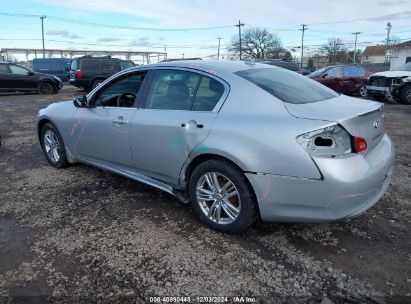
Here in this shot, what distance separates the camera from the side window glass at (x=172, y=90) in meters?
3.59

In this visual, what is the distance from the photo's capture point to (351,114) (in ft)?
9.70

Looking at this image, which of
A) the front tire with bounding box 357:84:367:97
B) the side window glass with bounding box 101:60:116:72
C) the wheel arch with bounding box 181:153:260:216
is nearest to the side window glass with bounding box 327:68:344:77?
the front tire with bounding box 357:84:367:97

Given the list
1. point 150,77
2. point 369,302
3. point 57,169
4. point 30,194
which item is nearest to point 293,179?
point 369,302

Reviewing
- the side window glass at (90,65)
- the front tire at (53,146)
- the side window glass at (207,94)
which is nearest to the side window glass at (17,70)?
the side window glass at (90,65)

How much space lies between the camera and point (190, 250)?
314 centimetres

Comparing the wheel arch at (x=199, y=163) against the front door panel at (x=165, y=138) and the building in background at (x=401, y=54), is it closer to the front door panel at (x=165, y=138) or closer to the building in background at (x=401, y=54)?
the front door panel at (x=165, y=138)

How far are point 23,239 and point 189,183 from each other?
1581 mm

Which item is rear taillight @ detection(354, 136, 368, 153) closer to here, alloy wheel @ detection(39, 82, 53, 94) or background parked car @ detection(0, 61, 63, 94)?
background parked car @ detection(0, 61, 63, 94)

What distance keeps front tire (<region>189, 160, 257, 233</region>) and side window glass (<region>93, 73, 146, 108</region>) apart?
4.26 feet

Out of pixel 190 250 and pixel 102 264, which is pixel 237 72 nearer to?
pixel 190 250

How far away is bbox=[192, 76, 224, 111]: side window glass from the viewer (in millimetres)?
3369

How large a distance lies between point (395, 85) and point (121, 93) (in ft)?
35.0

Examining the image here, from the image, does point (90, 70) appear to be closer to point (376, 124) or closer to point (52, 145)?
point (52, 145)

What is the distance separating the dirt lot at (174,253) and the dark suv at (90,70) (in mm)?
13841
